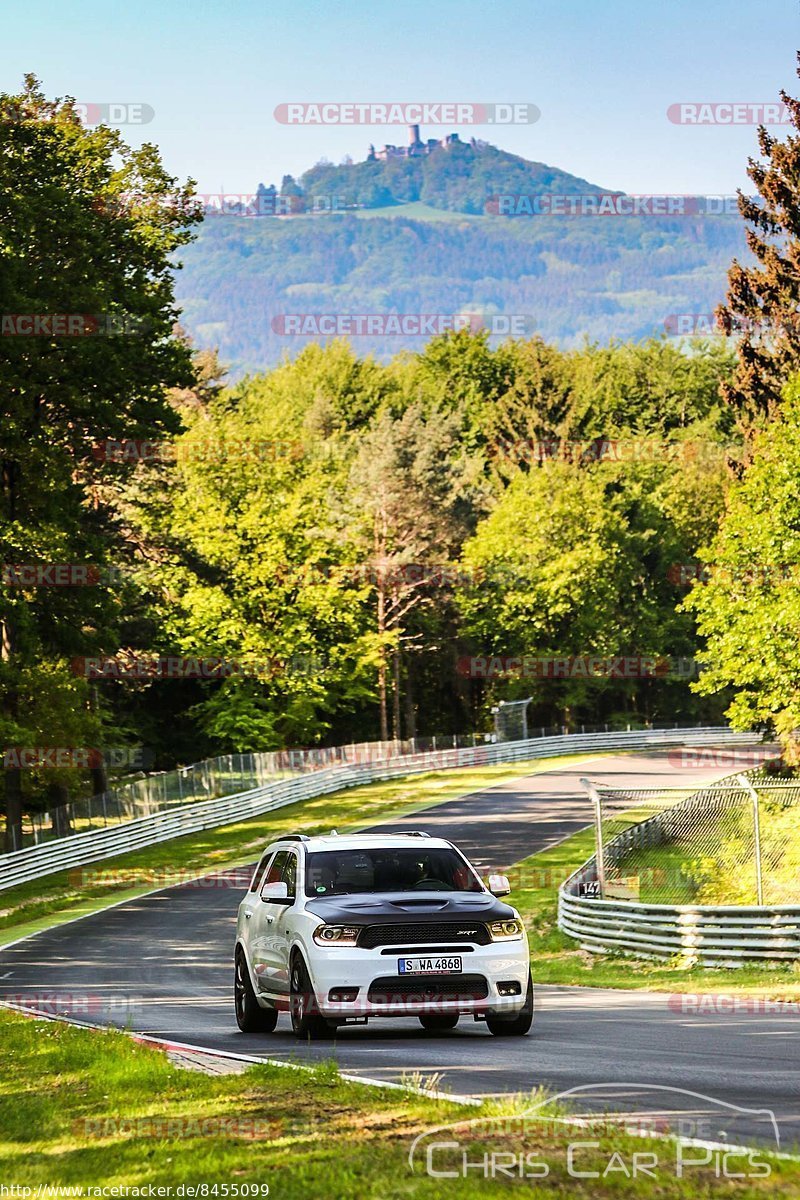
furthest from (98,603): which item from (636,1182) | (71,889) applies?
(636,1182)

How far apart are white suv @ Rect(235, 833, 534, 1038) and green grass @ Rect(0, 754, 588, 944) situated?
19791 millimetres

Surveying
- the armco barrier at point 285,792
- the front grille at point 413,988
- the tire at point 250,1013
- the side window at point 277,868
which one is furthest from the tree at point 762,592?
the front grille at point 413,988

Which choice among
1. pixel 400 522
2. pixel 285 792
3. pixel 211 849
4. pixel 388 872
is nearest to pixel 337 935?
pixel 388 872

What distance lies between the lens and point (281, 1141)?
7961 mm

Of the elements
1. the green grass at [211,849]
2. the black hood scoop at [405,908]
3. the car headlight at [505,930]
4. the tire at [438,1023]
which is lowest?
the green grass at [211,849]

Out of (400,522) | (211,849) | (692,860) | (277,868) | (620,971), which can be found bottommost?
(211,849)

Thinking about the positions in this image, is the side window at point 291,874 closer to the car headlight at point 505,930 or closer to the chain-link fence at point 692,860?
the car headlight at point 505,930

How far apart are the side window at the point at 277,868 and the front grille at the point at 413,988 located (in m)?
2.30

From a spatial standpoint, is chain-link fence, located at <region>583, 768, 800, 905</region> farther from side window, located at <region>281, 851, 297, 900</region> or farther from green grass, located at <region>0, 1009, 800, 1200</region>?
green grass, located at <region>0, 1009, 800, 1200</region>

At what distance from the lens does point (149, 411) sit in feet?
144

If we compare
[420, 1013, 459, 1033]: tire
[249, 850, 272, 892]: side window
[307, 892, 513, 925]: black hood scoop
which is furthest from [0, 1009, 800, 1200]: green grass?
[249, 850, 272, 892]: side window

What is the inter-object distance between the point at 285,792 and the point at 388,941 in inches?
1792

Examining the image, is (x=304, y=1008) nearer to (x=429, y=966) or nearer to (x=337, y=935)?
(x=337, y=935)

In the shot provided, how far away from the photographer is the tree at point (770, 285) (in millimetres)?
49281
